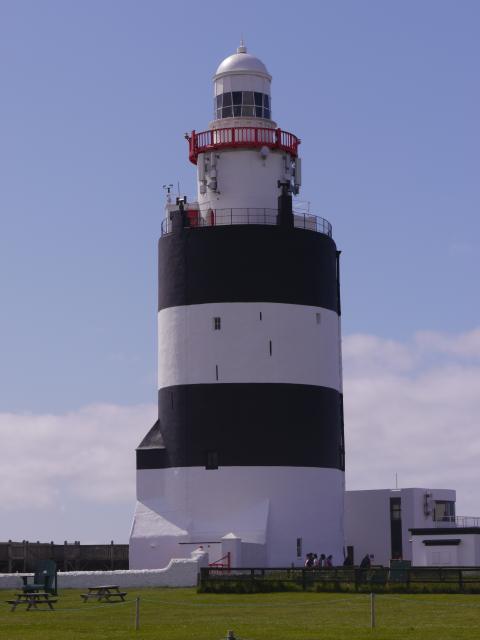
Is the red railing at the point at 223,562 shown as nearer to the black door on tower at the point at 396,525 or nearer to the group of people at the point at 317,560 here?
the group of people at the point at 317,560

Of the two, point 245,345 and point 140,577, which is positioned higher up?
point 245,345

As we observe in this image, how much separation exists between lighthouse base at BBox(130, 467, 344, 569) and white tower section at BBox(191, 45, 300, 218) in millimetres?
10959

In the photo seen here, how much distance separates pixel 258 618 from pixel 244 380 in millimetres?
22382

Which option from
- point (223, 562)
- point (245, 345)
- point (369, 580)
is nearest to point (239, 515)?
point (223, 562)

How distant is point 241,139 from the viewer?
57250mm

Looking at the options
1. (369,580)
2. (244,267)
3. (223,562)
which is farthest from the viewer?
(244,267)

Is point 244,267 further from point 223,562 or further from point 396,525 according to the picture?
point 396,525

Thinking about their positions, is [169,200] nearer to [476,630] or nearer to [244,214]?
[244,214]

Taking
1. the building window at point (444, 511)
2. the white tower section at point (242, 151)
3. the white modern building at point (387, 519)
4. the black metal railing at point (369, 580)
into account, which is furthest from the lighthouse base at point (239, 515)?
the white tower section at point (242, 151)

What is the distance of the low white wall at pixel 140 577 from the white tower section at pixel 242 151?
15.3m

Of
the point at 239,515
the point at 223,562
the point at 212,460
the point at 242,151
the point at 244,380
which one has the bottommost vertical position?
the point at 223,562

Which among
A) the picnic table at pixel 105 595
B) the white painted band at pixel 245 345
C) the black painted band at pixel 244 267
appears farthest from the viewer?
the black painted band at pixel 244 267

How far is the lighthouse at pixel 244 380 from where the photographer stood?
54.2 m

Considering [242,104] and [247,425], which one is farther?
[242,104]
